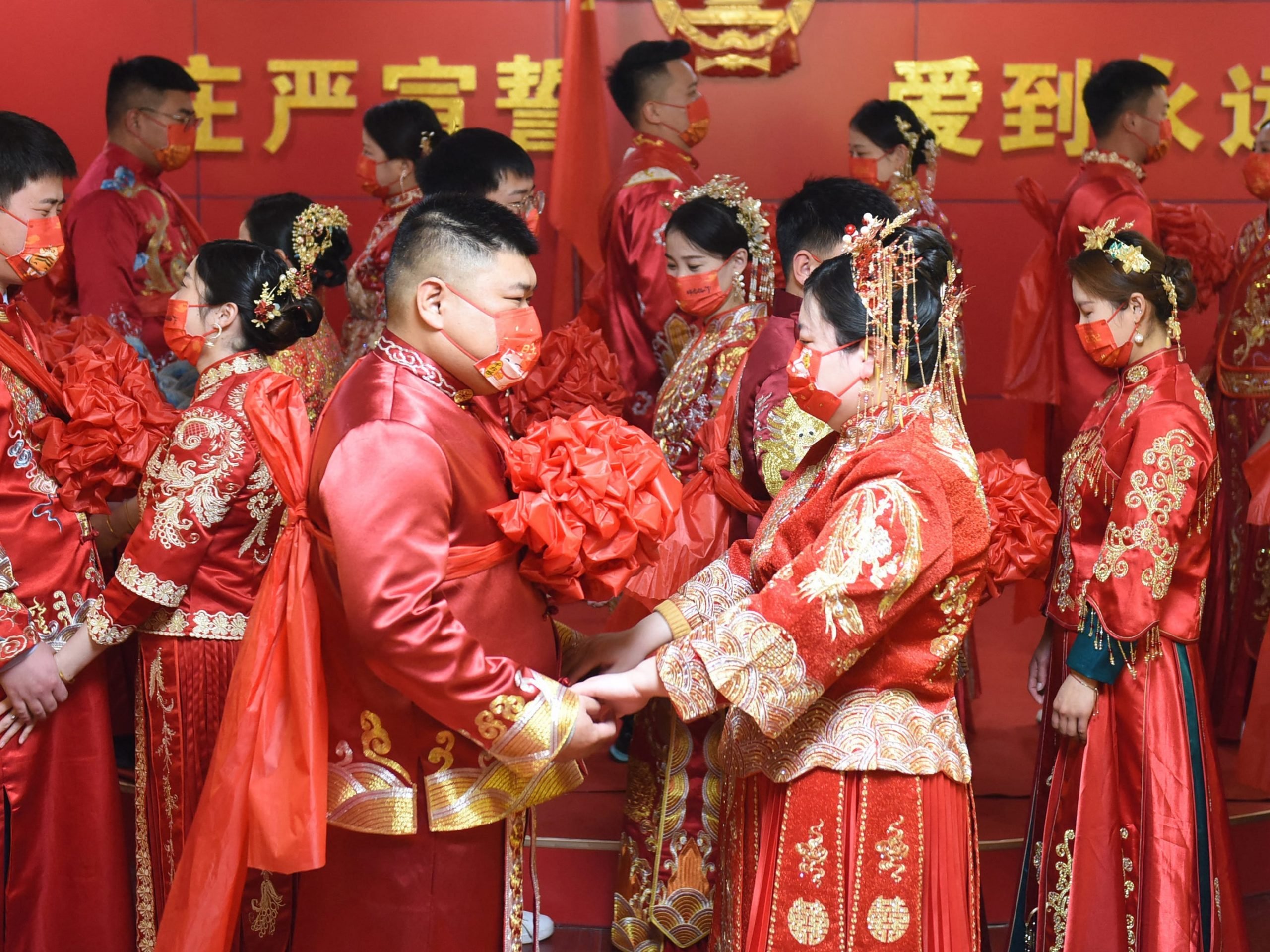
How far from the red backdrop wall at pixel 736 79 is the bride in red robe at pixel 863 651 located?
3363 mm

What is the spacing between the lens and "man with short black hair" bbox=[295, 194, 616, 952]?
1.73 m

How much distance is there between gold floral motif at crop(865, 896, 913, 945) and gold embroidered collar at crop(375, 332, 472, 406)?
3.01 ft

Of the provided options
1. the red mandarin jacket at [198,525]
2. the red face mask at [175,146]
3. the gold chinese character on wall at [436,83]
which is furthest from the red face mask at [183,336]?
the gold chinese character on wall at [436,83]

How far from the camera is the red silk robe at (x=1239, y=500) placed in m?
3.82

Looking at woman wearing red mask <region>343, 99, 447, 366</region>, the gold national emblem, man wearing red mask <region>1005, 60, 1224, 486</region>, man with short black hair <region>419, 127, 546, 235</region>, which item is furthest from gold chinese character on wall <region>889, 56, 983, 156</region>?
man with short black hair <region>419, 127, 546, 235</region>

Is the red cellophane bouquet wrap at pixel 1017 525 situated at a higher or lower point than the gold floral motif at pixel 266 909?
higher

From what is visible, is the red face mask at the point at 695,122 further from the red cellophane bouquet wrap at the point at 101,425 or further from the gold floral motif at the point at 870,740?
the gold floral motif at the point at 870,740

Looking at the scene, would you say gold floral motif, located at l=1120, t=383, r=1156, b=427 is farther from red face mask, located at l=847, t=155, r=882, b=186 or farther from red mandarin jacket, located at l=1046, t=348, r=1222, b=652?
red face mask, located at l=847, t=155, r=882, b=186

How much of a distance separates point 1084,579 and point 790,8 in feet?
11.2

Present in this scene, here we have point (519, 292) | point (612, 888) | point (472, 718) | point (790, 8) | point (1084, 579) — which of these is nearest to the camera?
point (472, 718)

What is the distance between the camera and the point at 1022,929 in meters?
2.64

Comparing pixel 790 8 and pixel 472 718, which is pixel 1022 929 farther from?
pixel 790 8

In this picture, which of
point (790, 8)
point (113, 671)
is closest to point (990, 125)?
point (790, 8)

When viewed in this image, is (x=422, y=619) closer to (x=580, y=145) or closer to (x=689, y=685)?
(x=689, y=685)
